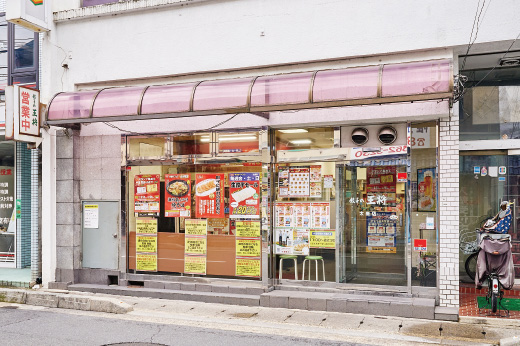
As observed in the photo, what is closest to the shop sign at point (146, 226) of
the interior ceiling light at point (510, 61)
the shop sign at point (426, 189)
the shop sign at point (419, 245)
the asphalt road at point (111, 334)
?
the asphalt road at point (111, 334)

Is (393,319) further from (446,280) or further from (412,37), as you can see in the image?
(412,37)

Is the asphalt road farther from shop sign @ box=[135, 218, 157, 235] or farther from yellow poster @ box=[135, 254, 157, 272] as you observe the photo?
shop sign @ box=[135, 218, 157, 235]

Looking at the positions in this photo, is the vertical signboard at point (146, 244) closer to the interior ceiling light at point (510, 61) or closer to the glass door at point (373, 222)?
the glass door at point (373, 222)

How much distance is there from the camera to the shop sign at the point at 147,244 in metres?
12.0

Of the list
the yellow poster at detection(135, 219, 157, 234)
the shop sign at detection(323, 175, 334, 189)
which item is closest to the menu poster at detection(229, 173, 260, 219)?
the shop sign at detection(323, 175, 334, 189)

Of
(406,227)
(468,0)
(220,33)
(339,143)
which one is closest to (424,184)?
(406,227)

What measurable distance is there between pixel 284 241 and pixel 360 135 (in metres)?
2.89

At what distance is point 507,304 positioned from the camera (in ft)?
33.2

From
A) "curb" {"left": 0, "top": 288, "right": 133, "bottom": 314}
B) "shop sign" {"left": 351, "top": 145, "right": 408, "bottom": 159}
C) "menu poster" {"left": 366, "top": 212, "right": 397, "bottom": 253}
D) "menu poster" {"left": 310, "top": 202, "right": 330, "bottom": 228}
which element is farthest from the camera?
"menu poster" {"left": 310, "top": 202, "right": 330, "bottom": 228}

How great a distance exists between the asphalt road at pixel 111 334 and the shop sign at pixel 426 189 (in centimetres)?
353

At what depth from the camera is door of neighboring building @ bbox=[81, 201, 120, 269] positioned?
12.2m

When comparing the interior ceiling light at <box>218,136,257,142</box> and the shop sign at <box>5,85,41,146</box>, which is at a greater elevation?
the shop sign at <box>5,85,41,146</box>

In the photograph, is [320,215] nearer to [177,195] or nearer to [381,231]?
[381,231]

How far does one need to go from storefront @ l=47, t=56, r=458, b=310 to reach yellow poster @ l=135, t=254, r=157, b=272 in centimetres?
2
